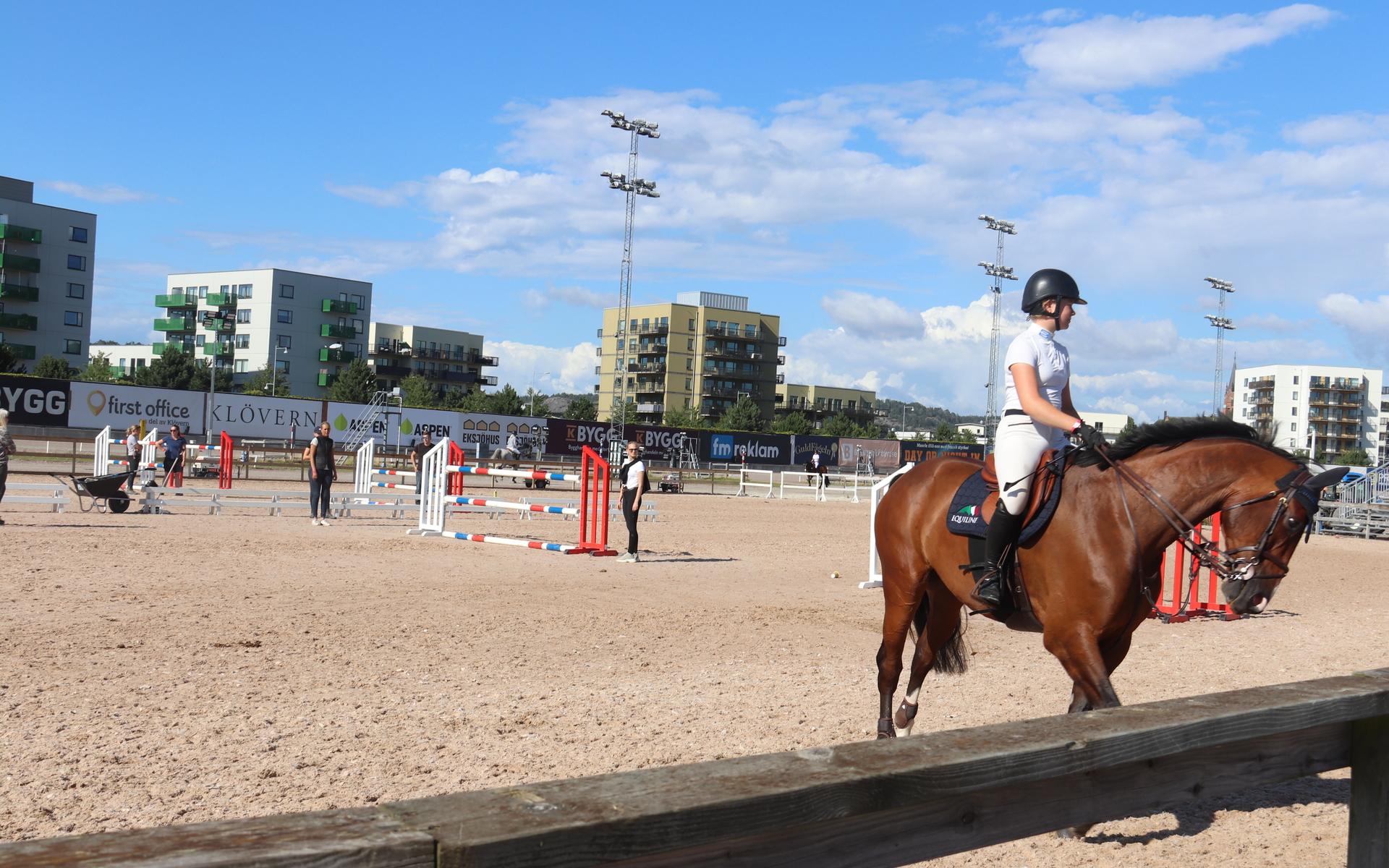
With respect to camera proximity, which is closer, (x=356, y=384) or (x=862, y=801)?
(x=862, y=801)

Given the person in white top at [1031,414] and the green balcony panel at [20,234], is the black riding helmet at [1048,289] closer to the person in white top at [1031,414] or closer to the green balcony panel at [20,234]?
the person in white top at [1031,414]

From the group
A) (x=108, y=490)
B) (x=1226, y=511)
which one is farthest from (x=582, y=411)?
(x=1226, y=511)

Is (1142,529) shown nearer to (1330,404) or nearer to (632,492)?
(632,492)

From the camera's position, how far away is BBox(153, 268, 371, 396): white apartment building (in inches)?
4242

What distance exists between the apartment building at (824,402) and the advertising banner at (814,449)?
69485mm

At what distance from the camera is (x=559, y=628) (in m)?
10.4

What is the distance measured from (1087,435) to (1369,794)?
258 centimetres

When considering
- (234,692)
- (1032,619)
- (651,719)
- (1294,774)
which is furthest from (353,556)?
(1294,774)

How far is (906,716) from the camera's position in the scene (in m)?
6.07

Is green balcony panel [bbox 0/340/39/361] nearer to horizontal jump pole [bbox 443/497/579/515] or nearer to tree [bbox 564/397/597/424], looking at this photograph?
tree [bbox 564/397/597/424]

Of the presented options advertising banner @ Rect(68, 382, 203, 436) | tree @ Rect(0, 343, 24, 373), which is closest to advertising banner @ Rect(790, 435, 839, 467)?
advertising banner @ Rect(68, 382, 203, 436)

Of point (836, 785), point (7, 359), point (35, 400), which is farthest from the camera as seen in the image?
point (7, 359)

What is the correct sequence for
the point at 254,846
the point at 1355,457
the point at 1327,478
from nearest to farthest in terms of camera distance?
1. the point at 254,846
2. the point at 1327,478
3. the point at 1355,457

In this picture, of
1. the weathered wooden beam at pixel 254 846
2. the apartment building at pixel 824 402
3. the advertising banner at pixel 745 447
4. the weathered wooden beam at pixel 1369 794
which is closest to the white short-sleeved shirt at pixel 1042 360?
the weathered wooden beam at pixel 1369 794
